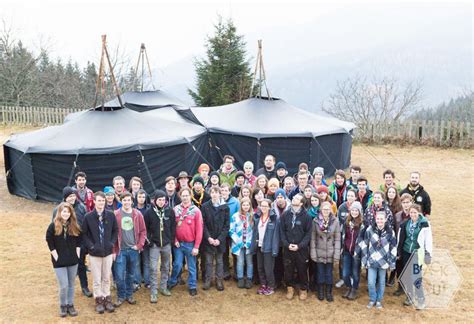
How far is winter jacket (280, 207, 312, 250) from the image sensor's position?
526 centimetres

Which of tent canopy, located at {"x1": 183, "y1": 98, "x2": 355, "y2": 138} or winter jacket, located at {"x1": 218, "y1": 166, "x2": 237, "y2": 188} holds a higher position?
tent canopy, located at {"x1": 183, "y1": 98, "x2": 355, "y2": 138}

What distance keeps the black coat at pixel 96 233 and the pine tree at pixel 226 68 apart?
51.7 ft

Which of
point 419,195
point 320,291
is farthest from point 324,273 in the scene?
point 419,195

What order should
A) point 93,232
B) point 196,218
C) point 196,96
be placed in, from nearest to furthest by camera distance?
point 93,232 → point 196,218 → point 196,96

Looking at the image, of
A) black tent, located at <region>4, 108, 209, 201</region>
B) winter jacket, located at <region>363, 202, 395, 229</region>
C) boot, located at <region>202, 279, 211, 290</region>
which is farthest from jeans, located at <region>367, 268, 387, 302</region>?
black tent, located at <region>4, 108, 209, 201</region>

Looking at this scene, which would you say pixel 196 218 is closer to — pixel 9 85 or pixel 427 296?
pixel 427 296

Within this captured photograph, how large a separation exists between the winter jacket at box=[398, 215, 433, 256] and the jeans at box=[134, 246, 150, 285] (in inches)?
116

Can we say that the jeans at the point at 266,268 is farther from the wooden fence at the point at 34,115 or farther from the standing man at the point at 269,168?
the wooden fence at the point at 34,115

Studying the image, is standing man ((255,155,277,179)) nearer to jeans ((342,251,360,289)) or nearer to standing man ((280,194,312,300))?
standing man ((280,194,312,300))

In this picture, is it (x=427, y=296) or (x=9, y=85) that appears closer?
(x=427, y=296)

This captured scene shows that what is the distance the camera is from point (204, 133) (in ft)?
37.6

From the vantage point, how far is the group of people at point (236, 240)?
16.1 feet

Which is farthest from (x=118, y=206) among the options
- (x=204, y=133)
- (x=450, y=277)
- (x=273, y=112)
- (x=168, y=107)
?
(x=168, y=107)

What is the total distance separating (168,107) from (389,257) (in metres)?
10.9
